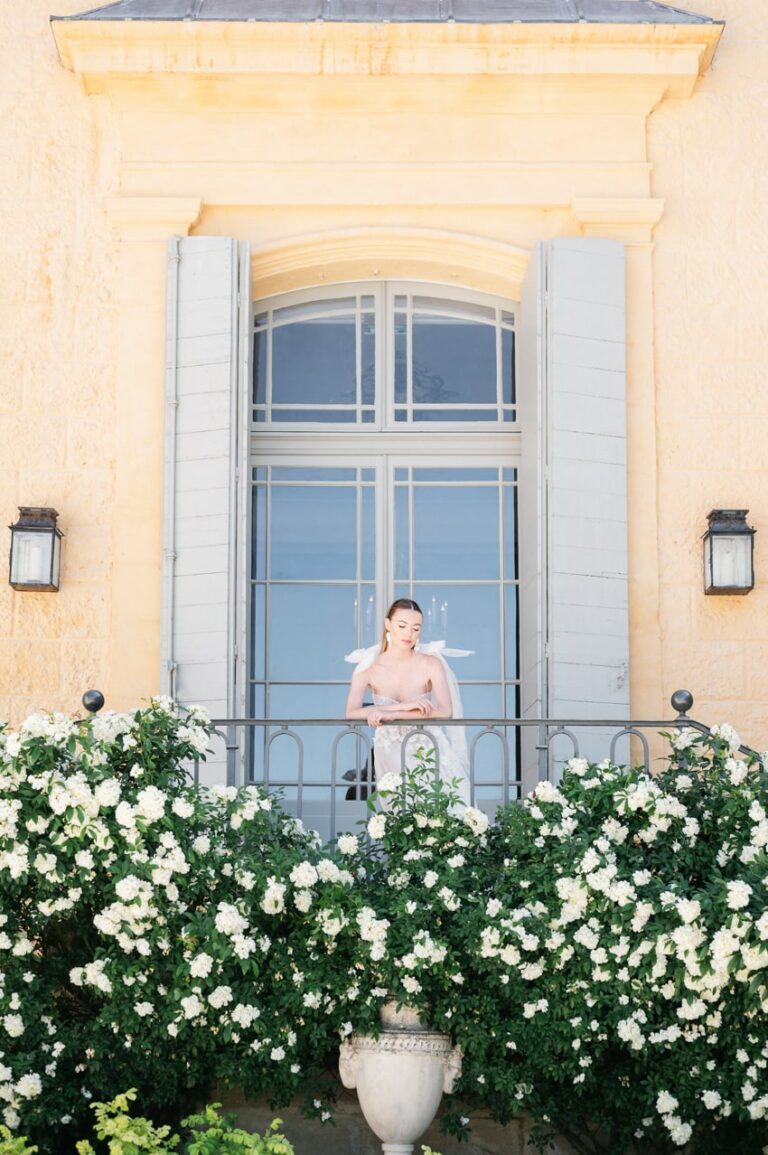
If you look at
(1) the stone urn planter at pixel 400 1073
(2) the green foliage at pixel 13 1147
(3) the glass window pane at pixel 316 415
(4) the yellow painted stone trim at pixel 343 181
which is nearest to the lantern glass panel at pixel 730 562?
(4) the yellow painted stone trim at pixel 343 181

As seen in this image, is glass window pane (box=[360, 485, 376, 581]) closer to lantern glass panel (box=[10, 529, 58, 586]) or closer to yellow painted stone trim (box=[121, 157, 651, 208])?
yellow painted stone trim (box=[121, 157, 651, 208])

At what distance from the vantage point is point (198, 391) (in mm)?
8984

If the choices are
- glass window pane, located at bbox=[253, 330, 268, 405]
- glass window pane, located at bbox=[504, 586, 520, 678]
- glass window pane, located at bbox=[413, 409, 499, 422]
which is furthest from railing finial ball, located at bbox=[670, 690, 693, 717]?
glass window pane, located at bbox=[253, 330, 268, 405]

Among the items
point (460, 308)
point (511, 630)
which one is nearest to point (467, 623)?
point (511, 630)

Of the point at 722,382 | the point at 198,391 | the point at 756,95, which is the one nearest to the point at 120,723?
the point at 198,391

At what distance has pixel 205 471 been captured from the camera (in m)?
8.91

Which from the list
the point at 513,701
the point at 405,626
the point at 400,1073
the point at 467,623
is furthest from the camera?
the point at 467,623

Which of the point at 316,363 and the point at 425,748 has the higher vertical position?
the point at 316,363

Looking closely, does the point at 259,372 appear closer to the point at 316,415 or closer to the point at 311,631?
the point at 316,415

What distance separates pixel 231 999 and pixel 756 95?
212 inches

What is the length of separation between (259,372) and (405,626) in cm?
197

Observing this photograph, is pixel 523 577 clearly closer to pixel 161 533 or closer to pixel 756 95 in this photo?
pixel 161 533

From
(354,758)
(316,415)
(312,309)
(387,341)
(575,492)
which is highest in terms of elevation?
(312,309)

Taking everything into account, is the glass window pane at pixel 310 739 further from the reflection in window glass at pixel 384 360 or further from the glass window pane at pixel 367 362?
the glass window pane at pixel 367 362
